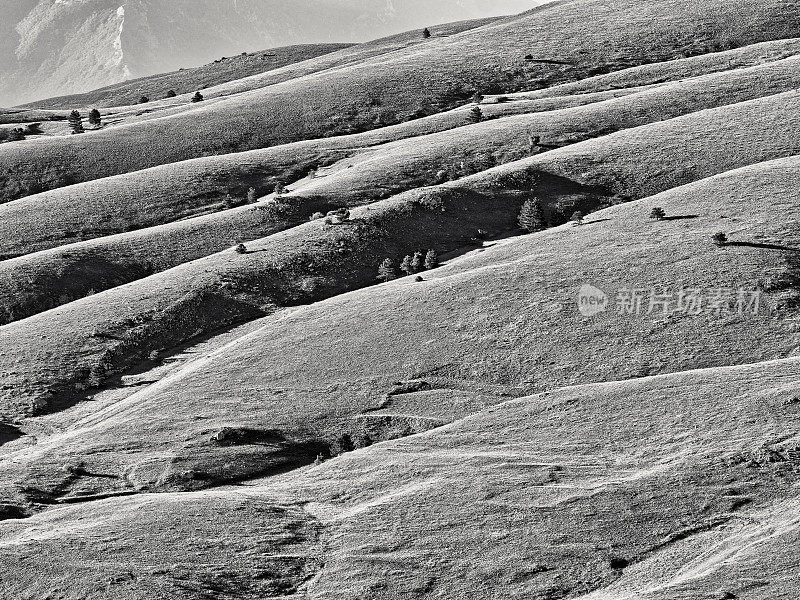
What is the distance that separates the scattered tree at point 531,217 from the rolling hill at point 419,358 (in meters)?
0.38

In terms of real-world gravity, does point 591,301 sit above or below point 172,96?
below

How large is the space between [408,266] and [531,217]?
10759 millimetres

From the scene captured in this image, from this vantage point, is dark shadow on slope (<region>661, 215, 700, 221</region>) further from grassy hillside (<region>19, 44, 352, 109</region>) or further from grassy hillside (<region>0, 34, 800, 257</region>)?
grassy hillside (<region>19, 44, 352, 109</region>)

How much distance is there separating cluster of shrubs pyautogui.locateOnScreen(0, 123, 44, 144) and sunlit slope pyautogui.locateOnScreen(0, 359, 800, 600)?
86798 mm

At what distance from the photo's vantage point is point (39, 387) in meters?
48.2

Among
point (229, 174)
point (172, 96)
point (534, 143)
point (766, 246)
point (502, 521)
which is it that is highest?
point (172, 96)

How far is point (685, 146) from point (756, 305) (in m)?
31.1

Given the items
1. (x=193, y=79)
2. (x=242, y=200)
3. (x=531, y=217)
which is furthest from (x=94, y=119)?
(x=531, y=217)

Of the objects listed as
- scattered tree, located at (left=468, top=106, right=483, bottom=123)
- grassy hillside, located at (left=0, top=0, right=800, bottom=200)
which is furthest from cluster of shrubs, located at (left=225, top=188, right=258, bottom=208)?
scattered tree, located at (left=468, top=106, right=483, bottom=123)

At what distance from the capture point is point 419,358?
150ft

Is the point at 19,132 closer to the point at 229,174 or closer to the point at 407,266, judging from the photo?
the point at 229,174

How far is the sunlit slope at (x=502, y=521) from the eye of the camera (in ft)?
93.4

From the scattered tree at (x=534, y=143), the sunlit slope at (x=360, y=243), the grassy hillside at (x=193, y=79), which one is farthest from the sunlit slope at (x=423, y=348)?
the grassy hillside at (x=193, y=79)

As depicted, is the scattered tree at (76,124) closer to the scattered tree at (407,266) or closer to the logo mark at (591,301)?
the scattered tree at (407,266)
